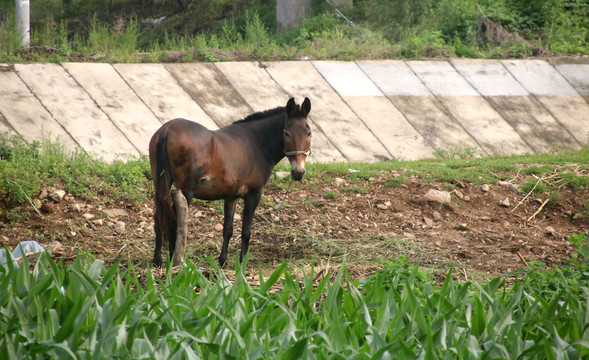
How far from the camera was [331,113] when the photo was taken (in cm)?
1302

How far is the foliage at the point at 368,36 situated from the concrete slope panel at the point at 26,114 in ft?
2.84

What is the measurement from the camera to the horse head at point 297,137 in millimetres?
6906

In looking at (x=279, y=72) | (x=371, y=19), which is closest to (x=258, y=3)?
(x=371, y=19)

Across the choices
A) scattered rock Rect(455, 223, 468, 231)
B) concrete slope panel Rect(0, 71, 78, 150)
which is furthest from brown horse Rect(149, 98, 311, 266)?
concrete slope panel Rect(0, 71, 78, 150)

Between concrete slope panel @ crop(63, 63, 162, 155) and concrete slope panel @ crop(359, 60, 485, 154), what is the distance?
4534 mm

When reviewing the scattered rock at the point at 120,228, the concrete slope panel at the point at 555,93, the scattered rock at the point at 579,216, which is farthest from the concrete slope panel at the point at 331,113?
the scattered rock at the point at 120,228

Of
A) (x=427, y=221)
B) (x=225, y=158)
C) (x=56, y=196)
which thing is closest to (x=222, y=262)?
(x=225, y=158)

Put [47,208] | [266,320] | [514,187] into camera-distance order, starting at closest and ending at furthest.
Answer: [266,320], [47,208], [514,187]

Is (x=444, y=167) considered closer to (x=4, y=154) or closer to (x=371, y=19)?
(x=4, y=154)

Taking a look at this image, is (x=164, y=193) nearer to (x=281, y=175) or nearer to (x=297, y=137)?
(x=297, y=137)

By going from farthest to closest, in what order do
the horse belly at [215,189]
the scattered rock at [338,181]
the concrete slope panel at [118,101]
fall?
the concrete slope panel at [118,101], the scattered rock at [338,181], the horse belly at [215,189]

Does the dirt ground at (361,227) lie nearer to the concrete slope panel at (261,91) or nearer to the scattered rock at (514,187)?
the scattered rock at (514,187)

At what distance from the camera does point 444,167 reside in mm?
11125

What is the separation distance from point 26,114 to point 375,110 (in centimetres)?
589
